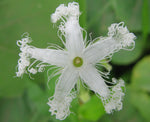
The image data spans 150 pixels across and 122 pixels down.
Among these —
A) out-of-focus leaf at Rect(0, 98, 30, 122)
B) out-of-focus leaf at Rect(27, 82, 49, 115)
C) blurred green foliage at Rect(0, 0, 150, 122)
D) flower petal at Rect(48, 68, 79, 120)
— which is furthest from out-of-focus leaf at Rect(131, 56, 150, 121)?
out-of-focus leaf at Rect(0, 98, 30, 122)

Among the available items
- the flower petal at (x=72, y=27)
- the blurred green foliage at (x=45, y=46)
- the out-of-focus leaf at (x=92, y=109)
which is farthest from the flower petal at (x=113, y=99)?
the blurred green foliage at (x=45, y=46)

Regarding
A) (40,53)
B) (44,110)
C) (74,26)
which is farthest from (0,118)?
(74,26)

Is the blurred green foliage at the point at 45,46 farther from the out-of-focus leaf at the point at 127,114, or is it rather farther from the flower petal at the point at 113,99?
the flower petal at the point at 113,99

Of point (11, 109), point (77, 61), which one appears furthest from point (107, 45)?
point (11, 109)

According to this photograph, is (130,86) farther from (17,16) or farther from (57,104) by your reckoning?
(17,16)

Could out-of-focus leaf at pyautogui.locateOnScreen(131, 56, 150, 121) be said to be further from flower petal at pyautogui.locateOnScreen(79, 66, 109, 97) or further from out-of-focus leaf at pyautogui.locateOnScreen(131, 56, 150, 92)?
flower petal at pyautogui.locateOnScreen(79, 66, 109, 97)
